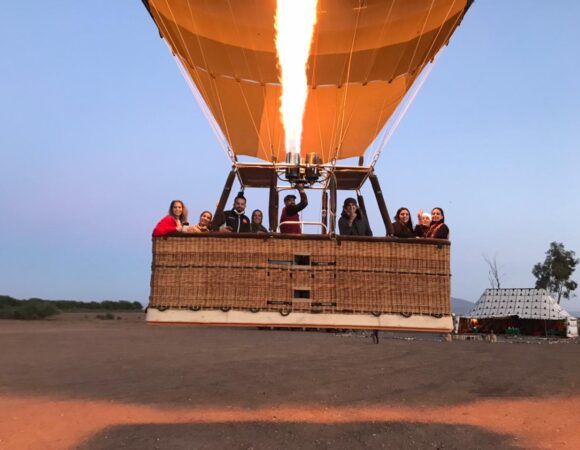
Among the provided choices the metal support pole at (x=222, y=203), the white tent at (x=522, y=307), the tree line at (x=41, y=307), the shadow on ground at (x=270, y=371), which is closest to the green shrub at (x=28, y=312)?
the tree line at (x=41, y=307)

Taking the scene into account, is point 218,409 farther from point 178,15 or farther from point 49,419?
point 178,15

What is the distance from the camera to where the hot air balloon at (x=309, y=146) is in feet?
16.3

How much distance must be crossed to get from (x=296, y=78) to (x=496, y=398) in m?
10.0

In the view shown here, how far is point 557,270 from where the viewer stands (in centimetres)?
6406

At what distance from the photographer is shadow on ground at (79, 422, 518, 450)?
8742 millimetres

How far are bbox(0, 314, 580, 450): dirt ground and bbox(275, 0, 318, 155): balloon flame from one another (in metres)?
5.50

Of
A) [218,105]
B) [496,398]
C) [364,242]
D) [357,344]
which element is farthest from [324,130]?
[357,344]

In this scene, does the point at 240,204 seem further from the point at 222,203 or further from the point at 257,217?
the point at 222,203

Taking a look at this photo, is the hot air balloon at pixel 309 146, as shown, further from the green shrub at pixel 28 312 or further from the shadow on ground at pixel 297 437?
the green shrub at pixel 28 312

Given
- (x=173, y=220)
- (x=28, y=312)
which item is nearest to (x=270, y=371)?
(x=173, y=220)

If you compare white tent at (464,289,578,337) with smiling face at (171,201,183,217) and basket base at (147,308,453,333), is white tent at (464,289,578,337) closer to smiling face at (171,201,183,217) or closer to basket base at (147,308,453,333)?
basket base at (147,308,453,333)

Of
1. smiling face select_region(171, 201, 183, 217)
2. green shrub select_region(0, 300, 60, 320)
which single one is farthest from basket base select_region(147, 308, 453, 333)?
green shrub select_region(0, 300, 60, 320)

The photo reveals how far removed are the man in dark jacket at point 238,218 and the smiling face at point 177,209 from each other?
32.8 inches

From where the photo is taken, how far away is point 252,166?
269 inches
